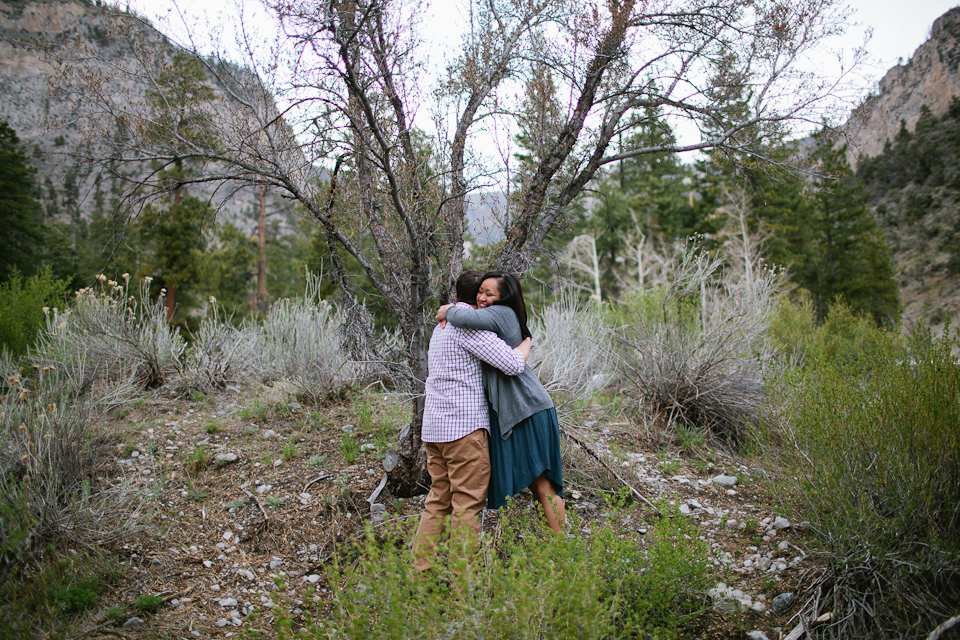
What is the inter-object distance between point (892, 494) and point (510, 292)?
79.3 inches

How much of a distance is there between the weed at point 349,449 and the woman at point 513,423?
1631 mm

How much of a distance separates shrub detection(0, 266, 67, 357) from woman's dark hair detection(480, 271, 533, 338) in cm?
566

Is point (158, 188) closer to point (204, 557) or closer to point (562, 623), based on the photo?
point (204, 557)

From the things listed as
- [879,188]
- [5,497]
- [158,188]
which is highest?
[879,188]

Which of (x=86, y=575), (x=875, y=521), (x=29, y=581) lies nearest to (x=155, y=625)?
(x=86, y=575)

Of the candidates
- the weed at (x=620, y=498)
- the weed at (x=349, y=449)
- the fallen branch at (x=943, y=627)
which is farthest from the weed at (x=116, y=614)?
the fallen branch at (x=943, y=627)

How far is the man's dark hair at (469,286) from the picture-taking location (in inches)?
109

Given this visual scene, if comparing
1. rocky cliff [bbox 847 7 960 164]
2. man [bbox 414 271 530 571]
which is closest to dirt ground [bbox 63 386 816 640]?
man [bbox 414 271 530 571]

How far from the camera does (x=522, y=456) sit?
2652mm

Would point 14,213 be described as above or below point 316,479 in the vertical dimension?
above

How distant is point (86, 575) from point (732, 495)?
4.17 metres

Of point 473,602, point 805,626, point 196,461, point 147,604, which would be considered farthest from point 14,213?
point 805,626

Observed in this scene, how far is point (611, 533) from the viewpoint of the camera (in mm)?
2146

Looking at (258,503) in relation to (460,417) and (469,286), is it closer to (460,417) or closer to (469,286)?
(460,417)
